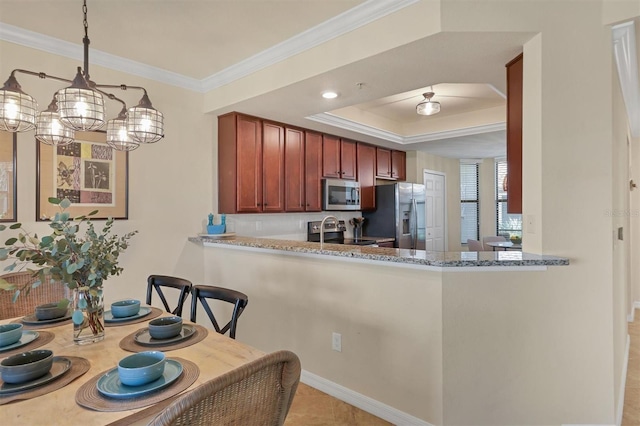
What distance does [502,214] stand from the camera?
22.0 ft

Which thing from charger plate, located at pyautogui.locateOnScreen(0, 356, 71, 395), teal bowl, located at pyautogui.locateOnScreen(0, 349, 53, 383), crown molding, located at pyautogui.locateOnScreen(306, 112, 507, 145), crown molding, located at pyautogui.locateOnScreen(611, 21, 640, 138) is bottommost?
charger plate, located at pyautogui.locateOnScreen(0, 356, 71, 395)

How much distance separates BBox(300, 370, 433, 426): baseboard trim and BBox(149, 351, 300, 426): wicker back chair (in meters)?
1.34

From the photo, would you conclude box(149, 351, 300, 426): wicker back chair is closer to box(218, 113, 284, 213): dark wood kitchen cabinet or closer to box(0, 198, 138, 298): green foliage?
box(0, 198, 138, 298): green foliage

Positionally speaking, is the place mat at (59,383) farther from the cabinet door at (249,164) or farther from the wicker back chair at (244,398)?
the cabinet door at (249,164)

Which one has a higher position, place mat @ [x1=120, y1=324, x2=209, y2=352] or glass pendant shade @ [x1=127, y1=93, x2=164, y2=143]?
glass pendant shade @ [x1=127, y1=93, x2=164, y2=143]

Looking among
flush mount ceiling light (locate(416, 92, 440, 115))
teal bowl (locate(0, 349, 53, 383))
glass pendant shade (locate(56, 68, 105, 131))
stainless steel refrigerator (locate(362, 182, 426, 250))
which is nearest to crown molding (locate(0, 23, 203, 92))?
glass pendant shade (locate(56, 68, 105, 131))

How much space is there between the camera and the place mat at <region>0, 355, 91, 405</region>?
3.54 feet

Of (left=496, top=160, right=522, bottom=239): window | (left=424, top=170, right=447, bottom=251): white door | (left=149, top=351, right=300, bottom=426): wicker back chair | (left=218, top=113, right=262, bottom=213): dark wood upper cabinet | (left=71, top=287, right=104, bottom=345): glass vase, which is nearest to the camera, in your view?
(left=149, top=351, right=300, bottom=426): wicker back chair

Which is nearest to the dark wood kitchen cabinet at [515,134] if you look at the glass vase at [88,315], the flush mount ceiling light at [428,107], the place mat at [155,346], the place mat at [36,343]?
the flush mount ceiling light at [428,107]

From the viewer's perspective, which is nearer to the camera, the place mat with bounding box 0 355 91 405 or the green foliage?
the place mat with bounding box 0 355 91 405

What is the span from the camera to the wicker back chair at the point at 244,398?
787mm

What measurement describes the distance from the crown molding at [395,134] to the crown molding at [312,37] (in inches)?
37.0

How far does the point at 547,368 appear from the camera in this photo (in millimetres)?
1967

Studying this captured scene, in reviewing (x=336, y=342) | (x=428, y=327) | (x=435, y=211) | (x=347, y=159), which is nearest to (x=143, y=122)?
(x=336, y=342)
